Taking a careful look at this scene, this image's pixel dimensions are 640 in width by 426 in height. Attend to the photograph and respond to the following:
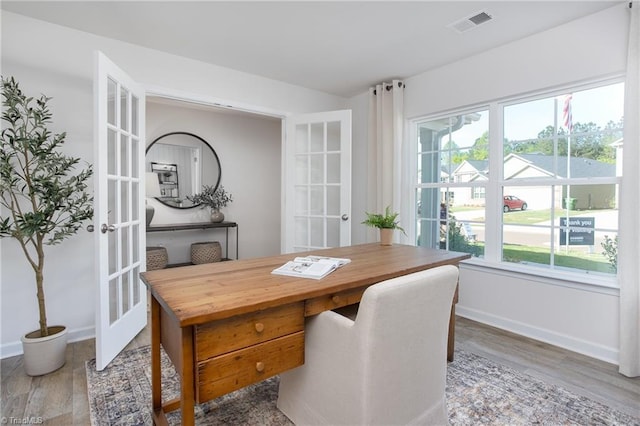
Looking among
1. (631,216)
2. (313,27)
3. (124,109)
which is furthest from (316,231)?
(631,216)

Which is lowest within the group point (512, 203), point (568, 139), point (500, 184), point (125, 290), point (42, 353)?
point (42, 353)

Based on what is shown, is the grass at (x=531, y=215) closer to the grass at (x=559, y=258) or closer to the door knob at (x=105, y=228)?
the grass at (x=559, y=258)

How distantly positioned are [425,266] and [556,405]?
102 centimetres

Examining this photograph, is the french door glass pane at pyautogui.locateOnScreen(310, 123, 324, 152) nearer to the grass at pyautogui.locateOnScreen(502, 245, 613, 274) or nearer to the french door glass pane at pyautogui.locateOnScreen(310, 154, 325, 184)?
the french door glass pane at pyautogui.locateOnScreen(310, 154, 325, 184)

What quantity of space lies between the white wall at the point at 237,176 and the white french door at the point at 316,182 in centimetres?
169

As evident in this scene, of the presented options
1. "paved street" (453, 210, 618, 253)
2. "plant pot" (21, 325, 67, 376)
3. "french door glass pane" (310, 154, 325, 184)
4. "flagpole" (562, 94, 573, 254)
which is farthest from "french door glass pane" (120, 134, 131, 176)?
"flagpole" (562, 94, 573, 254)

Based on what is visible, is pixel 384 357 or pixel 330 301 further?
pixel 330 301

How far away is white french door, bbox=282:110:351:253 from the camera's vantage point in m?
3.57

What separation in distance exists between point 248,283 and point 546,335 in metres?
2.50

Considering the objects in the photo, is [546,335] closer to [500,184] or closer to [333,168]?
[500,184]

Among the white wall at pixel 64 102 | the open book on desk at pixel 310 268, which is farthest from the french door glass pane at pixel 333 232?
the white wall at pixel 64 102

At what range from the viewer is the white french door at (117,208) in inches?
82.7

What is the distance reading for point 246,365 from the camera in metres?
1.23

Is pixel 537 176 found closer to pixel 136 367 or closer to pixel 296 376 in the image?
pixel 296 376
